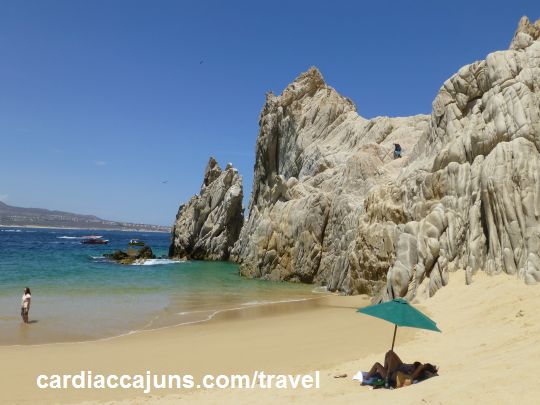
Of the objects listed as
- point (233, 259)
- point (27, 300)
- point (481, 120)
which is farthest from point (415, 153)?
point (233, 259)

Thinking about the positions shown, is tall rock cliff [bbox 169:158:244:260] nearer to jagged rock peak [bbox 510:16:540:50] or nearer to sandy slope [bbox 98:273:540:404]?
jagged rock peak [bbox 510:16:540:50]

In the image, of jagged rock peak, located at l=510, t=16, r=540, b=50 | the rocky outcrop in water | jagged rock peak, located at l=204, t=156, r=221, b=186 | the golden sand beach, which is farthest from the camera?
jagged rock peak, located at l=204, t=156, r=221, b=186

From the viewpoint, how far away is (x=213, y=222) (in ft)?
245

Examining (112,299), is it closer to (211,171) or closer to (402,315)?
(402,315)

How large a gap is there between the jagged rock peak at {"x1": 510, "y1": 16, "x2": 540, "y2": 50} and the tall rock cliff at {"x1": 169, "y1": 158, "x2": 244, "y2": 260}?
179 ft

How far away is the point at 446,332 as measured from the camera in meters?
13.1

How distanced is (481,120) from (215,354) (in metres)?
13.7

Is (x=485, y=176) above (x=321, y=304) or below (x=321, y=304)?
above

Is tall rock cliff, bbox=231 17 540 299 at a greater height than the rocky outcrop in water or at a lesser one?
greater

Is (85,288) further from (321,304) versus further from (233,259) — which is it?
(233,259)

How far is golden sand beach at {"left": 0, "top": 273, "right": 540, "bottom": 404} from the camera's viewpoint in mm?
7646

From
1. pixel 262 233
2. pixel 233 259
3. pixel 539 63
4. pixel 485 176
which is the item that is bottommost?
pixel 233 259

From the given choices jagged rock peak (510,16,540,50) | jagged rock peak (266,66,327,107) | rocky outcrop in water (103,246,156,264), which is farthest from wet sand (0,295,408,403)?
jagged rock peak (266,66,327,107)

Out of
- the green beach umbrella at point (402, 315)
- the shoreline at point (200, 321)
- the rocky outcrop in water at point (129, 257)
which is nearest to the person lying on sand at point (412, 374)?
the green beach umbrella at point (402, 315)
